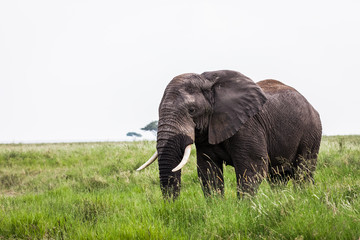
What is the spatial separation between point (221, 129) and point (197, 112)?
0.42 metres

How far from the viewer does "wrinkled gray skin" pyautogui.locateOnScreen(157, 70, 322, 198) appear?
14.4ft

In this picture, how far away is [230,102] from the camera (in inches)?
192

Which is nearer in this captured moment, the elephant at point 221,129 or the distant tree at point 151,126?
the elephant at point 221,129

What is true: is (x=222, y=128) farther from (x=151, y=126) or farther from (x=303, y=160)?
(x=151, y=126)

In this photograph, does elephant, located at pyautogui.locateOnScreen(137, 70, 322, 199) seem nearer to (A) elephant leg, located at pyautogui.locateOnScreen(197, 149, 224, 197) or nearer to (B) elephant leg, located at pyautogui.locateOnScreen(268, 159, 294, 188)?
(A) elephant leg, located at pyautogui.locateOnScreen(197, 149, 224, 197)

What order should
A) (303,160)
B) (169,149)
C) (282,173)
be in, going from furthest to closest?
(282,173) < (303,160) < (169,149)

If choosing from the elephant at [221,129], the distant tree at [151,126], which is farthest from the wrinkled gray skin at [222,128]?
the distant tree at [151,126]

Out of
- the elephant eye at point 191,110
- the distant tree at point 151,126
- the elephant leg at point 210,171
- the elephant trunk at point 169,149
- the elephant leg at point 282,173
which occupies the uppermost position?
the elephant eye at point 191,110

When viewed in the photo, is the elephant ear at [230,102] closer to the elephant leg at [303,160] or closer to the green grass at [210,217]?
the green grass at [210,217]

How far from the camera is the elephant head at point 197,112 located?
436cm

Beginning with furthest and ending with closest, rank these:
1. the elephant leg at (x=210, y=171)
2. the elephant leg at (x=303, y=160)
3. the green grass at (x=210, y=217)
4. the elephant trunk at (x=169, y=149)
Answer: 1. the elephant leg at (x=303, y=160)
2. the elephant leg at (x=210, y=171)
3. the elephant trunk at (x=169, y=149)
4. the green grass at (x=210, y=217)

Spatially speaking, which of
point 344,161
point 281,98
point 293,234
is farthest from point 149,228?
point 344,161

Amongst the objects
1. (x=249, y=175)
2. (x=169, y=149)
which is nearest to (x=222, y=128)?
(x=249, y=175)

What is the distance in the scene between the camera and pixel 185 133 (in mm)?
4402
